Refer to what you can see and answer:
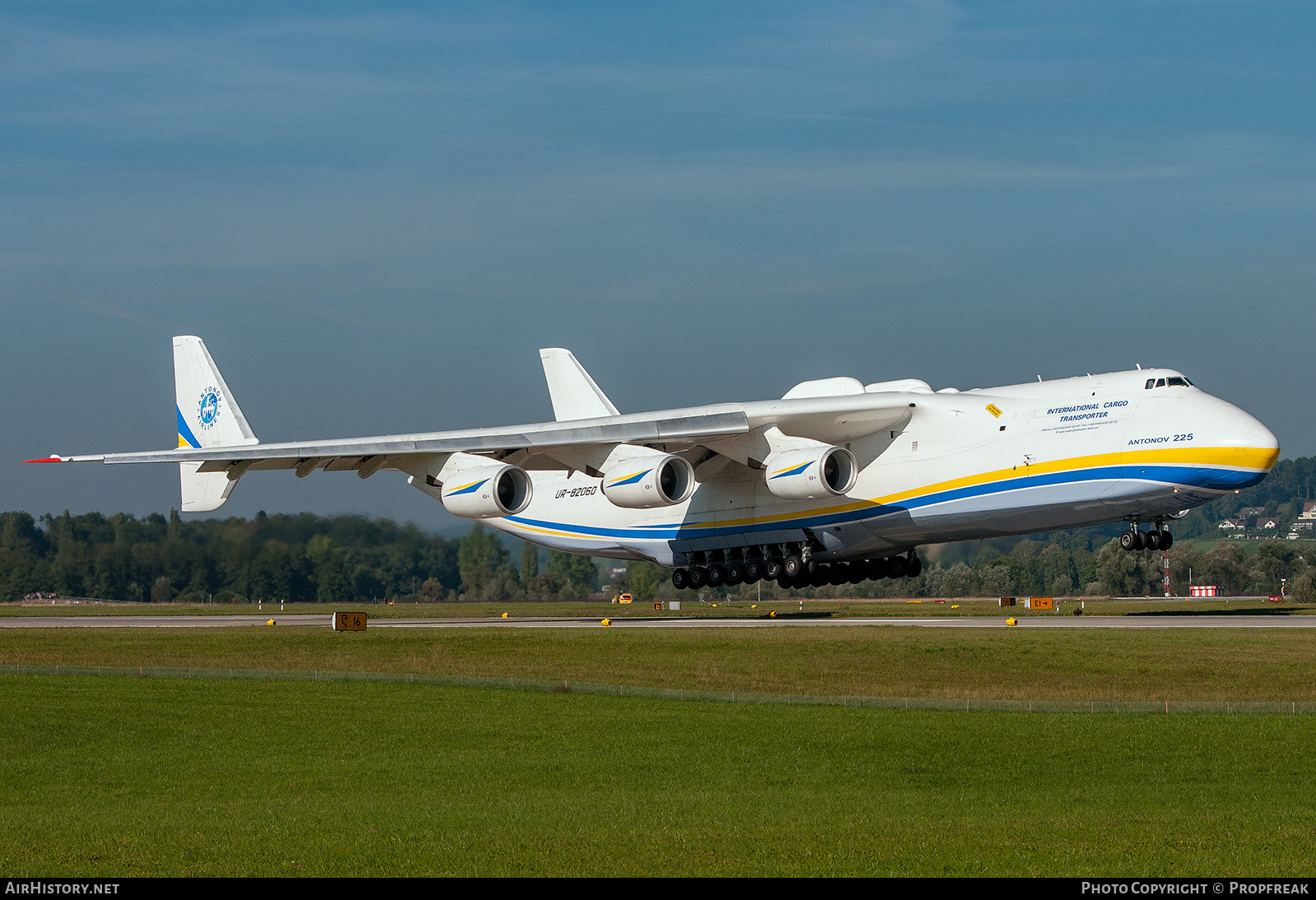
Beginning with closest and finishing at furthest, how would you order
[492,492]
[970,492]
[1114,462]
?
[1114,462] < [970,492] < [492,492]

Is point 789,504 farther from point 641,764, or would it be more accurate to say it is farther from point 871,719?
point 641,764

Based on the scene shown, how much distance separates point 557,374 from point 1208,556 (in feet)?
136

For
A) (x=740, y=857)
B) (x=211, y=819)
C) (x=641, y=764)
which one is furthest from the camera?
(x=641, y=764)

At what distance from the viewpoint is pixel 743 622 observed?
33750 millimetres

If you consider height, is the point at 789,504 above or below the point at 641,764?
above

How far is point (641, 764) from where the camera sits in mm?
14109

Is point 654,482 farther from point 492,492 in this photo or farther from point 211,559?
point 211,559

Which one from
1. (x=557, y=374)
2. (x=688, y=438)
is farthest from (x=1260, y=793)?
(x=557, y=374)

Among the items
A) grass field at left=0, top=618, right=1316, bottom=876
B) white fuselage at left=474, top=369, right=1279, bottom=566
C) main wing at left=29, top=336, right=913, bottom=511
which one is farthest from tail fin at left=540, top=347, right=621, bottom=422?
grass field at left=0, top=618, right=1316, bottom=876

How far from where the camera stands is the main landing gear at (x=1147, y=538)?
26406 mm

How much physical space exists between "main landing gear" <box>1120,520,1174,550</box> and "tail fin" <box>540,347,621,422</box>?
15.2 m

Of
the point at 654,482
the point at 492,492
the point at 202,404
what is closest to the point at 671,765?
the point at 654,482

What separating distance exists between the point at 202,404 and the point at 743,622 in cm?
1558

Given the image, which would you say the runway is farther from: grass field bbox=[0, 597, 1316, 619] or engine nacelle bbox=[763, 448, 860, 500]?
engine nacelle bbox=[763, 448, 860, 500]
